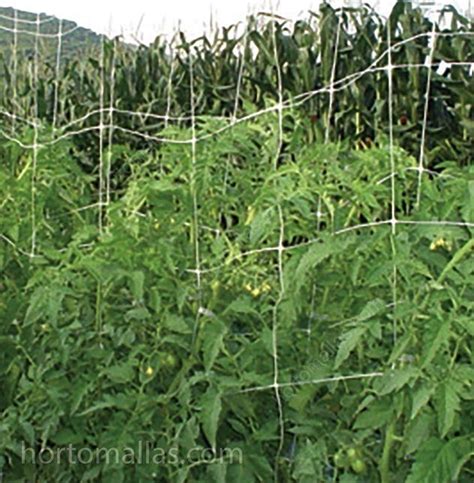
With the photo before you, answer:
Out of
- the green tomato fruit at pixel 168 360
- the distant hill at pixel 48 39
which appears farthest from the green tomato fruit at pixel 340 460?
the distant hill at pixel 48 39

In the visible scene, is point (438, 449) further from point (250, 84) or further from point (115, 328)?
point (250, 84)

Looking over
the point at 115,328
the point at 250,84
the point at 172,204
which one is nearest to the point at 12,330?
the point at 115,328

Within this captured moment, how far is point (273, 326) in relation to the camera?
2.24 metres

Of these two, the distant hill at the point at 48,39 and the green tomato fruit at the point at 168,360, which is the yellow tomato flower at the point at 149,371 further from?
the distant hill at the point at 48,39

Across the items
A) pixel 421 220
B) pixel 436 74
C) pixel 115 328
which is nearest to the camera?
pixel 421 220

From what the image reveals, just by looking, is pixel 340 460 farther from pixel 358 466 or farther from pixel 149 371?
pixel 149 371

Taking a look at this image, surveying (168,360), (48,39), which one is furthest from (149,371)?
(48,39)

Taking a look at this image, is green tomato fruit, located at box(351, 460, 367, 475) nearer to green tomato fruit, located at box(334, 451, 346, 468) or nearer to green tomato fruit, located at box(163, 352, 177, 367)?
green tomato fruit, located at box(334, 451, 346, 468)

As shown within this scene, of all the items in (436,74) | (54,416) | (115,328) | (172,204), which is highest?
(436,74)

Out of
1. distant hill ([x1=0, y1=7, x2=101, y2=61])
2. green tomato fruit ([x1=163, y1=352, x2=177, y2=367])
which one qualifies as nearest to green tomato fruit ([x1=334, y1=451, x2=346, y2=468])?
green tomato fruit ([x1=163, y1=352, x2=177, y2=367])

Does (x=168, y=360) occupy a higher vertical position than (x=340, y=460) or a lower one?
higher

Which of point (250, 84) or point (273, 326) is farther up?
point (250, 84)

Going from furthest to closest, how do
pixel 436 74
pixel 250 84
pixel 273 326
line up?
pixel 250 84 → pixel 436 74 → pixel 273 326

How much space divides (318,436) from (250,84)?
4.75 metres
